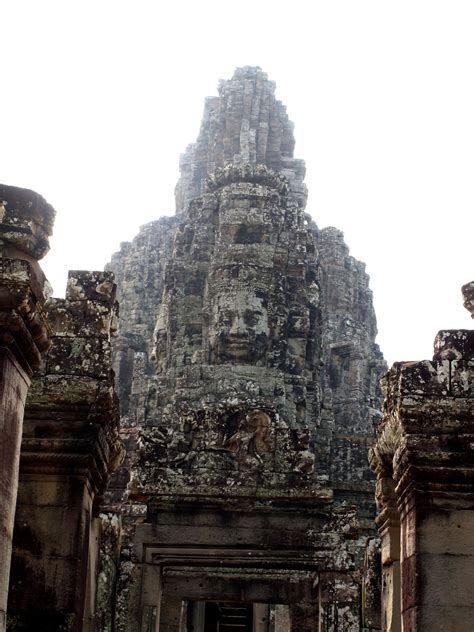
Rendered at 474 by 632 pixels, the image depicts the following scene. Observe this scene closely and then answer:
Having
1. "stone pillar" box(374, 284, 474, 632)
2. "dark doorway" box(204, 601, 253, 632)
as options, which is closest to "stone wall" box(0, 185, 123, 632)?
"stone pillar" box(374, 284, 474, 632)

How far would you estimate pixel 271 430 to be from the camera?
36.7 feet

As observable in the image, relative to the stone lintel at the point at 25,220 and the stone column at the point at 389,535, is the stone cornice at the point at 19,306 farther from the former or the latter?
the stone column at the point at 389,535

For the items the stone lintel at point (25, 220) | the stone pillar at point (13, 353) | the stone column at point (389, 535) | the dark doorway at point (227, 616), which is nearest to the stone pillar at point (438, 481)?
the stone column at point (389, 535)

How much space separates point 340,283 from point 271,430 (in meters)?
25.2

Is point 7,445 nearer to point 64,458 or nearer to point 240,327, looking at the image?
point 64,458

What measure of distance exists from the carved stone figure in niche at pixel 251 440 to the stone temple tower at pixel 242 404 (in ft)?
0.05

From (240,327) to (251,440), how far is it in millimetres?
12362

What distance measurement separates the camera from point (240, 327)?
924 inches

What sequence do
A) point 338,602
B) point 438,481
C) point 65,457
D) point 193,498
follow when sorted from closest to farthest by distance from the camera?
point 438,481 → point 65,457 → point 338,602 → point 193,498

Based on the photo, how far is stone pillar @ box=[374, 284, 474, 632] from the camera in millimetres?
6613

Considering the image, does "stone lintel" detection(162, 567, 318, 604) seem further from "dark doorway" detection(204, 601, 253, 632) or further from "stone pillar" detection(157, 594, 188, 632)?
"dark doorway" detection(204, 601, 253, 632)

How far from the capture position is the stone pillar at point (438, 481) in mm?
6613

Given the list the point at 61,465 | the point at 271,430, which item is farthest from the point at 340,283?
the point at 61,465

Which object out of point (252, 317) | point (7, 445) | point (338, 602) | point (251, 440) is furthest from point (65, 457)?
point (252, 317)
